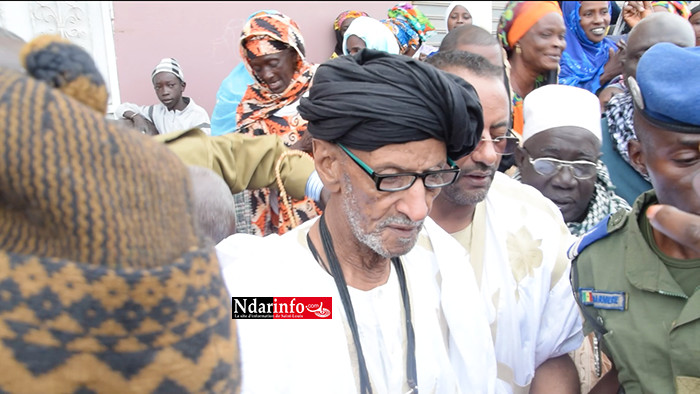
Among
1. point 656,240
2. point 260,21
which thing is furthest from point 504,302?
point 260,21

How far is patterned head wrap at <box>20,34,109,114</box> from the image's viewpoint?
64 cm

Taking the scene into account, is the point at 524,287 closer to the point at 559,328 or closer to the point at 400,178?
the point at 559,328

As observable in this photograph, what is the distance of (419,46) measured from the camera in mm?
5969

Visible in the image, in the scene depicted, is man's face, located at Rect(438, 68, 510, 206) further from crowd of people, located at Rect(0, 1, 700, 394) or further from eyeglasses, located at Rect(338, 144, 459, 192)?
eyeglasses, located at Rect(338, 144, 459, 192)

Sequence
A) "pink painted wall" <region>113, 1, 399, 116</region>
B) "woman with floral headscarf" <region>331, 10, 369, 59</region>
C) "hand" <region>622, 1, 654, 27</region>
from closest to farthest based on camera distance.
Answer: "pink painted wall" <region>113, 1, 399, 116</region> < "woman with floral headscarf" <region>331, 10, 369, 59</region> < "hand" <region>622, 1, 654, 27</region>

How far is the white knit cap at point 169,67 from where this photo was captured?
17.2 ft

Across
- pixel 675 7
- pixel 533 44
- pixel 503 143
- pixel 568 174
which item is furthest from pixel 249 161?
pixel 675 7

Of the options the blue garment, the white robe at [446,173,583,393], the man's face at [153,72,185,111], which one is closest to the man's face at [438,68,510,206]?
the white robe at [446,173,583,393]

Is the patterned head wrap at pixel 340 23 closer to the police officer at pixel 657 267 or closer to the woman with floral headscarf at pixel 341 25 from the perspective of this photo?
the woman with floral headscarf at pixel 341 25

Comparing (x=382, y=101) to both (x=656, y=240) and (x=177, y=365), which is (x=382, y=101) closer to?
(x=656, y=240)

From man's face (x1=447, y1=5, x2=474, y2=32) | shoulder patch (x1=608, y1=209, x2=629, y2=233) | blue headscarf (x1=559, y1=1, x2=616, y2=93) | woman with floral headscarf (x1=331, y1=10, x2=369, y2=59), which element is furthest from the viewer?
man's face (x1=447, y1=5, x2=474, y2=32)

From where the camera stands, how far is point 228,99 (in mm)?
4801

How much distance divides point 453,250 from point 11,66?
1.68 metres

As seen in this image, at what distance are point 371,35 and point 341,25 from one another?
469 millimetres
